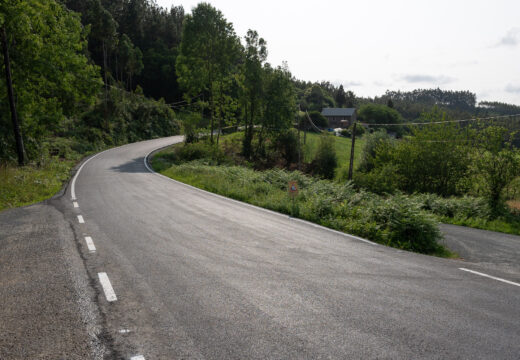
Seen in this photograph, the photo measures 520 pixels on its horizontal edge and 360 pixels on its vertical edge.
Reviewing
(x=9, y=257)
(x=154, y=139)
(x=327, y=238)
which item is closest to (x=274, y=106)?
(x=154, y=139)

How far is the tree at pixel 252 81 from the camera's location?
119ft

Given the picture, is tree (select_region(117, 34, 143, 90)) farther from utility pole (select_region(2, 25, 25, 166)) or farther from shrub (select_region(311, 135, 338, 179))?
utility pole (select_region(2, 25, 25, 166))

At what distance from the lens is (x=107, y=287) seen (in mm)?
5172

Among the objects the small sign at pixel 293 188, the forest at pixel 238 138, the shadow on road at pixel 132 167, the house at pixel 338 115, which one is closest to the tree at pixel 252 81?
the forest at pixel 238 138

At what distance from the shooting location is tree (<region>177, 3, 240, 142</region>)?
32094 mm

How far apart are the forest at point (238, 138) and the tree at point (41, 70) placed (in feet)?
0.23

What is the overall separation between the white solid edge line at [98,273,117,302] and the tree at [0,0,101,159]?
18.9 meters

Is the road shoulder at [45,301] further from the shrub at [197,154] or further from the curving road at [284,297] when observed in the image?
the shrub at [197,154]

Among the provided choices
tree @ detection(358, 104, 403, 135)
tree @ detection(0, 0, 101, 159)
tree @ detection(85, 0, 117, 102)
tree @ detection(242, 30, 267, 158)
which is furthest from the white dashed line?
tree @ detection(358, 104, 403, 135)

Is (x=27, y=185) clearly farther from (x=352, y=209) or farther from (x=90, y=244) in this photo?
(x=352, y=209)

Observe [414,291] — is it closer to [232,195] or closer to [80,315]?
[80,315]

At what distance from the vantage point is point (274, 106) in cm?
3978

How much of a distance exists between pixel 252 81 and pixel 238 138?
9.61m

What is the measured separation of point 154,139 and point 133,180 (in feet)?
98.2
